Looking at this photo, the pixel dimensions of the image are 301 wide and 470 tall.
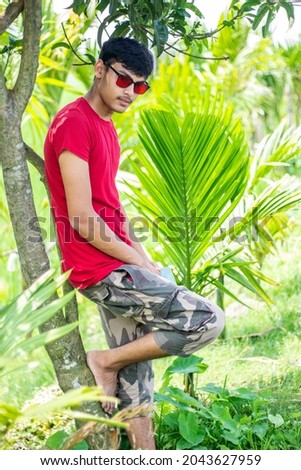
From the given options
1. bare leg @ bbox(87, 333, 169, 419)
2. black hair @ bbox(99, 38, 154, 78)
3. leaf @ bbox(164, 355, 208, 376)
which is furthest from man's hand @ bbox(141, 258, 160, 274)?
black hair @ bbox(99, 38, 154, 78)

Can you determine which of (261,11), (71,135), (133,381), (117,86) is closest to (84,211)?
(71,135)

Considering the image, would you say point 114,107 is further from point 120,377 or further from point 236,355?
point 236,355

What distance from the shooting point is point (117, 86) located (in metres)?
3.20

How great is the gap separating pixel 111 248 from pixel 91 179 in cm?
29

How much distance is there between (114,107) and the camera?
3.23 meters

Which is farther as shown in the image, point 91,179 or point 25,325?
point 91,179

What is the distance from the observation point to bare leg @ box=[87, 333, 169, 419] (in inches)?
128

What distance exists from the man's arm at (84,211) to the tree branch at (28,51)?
1.34 feet

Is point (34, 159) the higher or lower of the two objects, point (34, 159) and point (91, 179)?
the higher

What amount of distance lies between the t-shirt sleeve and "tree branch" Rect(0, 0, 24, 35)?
1.50ft

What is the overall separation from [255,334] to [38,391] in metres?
1.70

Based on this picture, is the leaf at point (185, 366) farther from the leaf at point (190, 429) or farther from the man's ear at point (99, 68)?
the man's ear at point (99, 68)

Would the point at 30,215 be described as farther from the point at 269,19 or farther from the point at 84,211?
the point at 269,19

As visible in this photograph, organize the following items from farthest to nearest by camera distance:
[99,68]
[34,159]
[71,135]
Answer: [34,159] < [99,68] < [71,135]
